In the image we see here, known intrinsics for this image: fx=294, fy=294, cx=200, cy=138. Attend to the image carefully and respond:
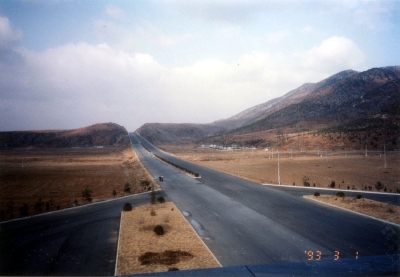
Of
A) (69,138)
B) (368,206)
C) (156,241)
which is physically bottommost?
(368,206)

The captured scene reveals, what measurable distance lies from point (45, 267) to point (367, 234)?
17.2 m

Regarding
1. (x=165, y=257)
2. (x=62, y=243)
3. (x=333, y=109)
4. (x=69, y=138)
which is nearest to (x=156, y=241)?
(x=165, y=257)

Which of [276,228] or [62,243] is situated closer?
[62,243]

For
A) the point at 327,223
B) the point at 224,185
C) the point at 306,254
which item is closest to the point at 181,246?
the point at 306,254

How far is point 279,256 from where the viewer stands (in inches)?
557

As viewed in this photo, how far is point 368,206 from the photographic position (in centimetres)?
2359

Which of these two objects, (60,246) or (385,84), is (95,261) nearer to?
(60,246)

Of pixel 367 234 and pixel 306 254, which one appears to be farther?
pixel 367 234

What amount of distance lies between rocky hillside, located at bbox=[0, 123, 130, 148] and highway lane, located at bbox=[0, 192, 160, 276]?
420 feet

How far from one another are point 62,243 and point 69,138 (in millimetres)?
156058

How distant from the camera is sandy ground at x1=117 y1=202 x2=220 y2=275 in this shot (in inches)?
525

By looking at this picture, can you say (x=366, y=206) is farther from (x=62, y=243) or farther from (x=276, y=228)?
(x=62, y=243)

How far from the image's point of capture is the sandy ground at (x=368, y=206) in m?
20.7

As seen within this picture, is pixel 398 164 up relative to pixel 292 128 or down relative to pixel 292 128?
down
